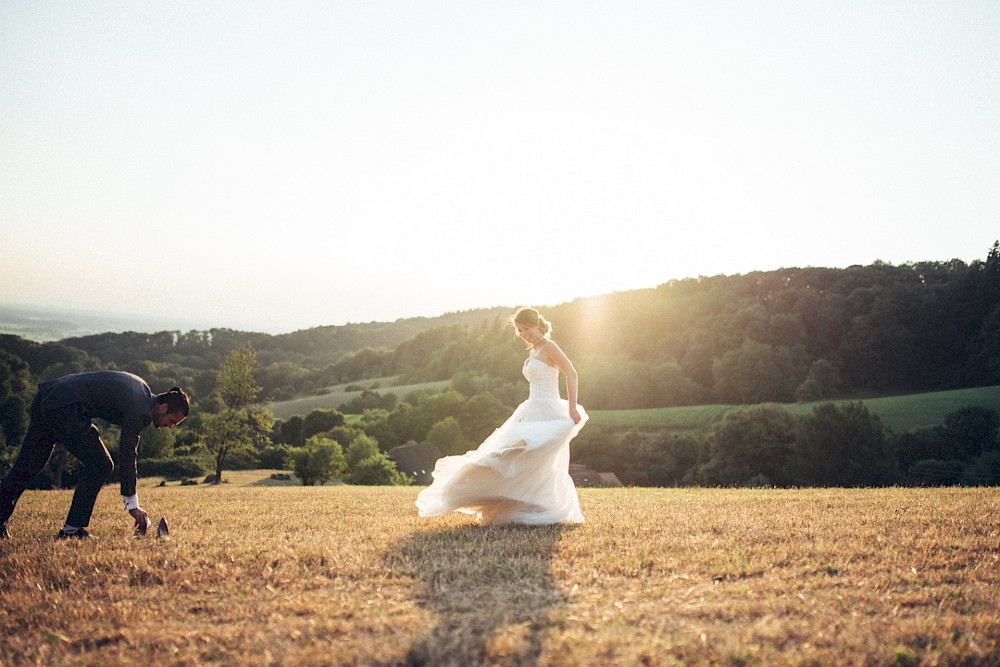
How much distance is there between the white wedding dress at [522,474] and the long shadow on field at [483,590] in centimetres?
40

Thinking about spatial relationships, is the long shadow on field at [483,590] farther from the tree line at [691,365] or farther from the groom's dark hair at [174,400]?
the tree line at [691,365]

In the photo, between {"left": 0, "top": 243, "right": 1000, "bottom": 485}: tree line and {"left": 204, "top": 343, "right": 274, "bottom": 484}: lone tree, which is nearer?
{"left": 204, "top": 343, "right": 274, "bottom": 484}: lone tree

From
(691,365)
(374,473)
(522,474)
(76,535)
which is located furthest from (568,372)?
(691,365)

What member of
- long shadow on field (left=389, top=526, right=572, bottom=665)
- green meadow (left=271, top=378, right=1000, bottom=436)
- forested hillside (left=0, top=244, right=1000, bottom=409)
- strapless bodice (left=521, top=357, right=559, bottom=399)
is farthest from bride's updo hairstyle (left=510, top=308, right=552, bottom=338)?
forested hillside (left=0, top=244, right=1000, bottom=409)

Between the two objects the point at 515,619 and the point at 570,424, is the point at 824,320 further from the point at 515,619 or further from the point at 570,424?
the point at 515,619

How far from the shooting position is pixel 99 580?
6.13 m

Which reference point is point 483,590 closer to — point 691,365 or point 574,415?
point 574,415

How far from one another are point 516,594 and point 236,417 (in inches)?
1650

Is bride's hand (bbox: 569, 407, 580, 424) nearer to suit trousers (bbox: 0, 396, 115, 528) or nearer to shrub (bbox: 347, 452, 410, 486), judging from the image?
suit trousers (bbox: 0, 396, 115, 528)

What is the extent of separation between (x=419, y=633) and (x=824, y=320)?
75.4 meters

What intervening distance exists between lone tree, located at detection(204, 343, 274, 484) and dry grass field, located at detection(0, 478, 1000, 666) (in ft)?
116

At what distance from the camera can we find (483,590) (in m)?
5.57

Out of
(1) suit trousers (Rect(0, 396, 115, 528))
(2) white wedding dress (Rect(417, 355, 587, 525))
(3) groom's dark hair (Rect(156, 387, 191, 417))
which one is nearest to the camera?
(1) suit trousers (Rect(0, 396, 115, 528))

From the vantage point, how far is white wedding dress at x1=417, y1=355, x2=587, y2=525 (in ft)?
29.0
